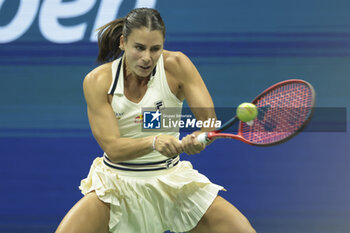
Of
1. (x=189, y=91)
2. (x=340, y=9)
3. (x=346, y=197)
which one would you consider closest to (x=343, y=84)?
(x=340, y=9)

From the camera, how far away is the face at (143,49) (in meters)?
2.56

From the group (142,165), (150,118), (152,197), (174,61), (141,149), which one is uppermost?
(174,61)

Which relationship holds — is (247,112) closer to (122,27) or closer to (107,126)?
(107,126)

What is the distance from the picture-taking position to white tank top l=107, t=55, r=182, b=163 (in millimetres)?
2732

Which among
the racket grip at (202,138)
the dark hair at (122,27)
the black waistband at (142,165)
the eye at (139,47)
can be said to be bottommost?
the black waistband at (142,165)

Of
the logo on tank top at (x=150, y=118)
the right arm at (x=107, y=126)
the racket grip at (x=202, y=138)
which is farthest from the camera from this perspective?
the logo on tank top at (x=150, y=118)

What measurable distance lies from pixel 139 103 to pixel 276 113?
64cm

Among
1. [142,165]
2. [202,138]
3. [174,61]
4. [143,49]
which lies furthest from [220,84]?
[202,138]

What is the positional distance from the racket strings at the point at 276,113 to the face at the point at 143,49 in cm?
50

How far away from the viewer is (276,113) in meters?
2.70

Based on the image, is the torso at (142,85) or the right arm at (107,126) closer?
the right arm at (107,126)

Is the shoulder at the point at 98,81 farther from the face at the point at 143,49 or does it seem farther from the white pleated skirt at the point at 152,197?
the white pleated skirt at the point at 152,197

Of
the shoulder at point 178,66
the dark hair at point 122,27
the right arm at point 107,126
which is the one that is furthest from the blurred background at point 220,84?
the right arm at point 107,126

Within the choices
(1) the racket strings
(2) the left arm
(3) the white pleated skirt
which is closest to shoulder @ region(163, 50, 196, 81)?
(2) the left arm
